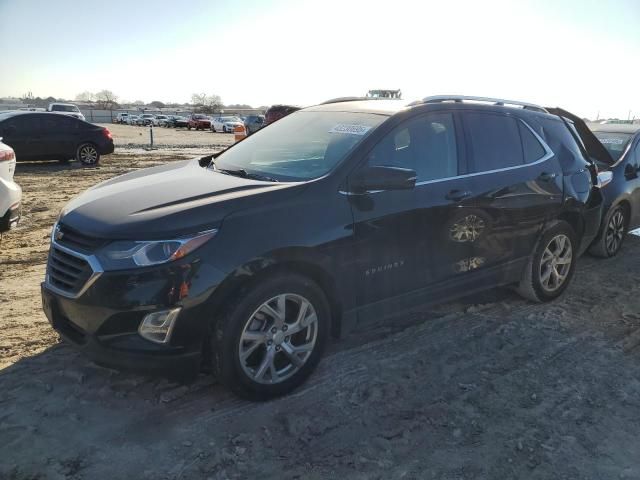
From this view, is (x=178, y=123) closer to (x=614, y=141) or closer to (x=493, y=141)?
(x=614, y=141)

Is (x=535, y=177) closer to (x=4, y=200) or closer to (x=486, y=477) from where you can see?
(x=486, y=477)

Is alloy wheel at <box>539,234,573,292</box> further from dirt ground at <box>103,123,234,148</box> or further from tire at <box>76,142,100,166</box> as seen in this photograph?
dirt ground at <box>103,123,234,148</box>

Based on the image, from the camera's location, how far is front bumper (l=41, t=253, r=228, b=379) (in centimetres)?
276

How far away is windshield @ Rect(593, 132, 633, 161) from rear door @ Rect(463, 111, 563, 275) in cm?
279

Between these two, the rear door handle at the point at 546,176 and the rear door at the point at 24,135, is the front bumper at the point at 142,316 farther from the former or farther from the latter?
the rear door at the point at 24,135

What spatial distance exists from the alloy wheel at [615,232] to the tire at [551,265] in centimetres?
187

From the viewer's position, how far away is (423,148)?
385 cm

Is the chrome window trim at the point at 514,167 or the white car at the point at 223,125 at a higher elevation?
the white car at the point at 223,125

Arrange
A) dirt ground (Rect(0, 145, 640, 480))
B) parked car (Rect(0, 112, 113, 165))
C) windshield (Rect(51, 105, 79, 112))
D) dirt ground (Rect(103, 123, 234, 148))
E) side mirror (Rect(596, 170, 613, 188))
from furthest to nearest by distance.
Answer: windshield (Rect(51, 105, 79, 112)) → dirt ground (Rect(103, 123, 234, 148)) → parked car (Rect(0, 112, 113, 165)) → side mirror (Rect(596, 170, 613, 188)) → dirt ground (Rect(0, 145, 640, 480))

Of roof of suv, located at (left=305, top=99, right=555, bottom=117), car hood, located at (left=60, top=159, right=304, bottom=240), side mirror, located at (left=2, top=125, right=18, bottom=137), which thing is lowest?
car hood, located at (left=60, top=159, right=304, bottom=240)

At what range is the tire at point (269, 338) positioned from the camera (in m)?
2.95

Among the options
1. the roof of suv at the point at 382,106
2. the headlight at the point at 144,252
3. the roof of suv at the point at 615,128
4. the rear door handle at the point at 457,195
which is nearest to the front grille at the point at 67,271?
the headlight at the point at 144,252

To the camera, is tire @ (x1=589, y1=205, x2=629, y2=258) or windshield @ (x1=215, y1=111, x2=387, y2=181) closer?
windshield @ (x1=215, y1=111, x2=387, y2=181)

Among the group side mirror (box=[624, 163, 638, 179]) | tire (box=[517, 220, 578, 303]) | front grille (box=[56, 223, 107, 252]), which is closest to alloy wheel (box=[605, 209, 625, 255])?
side mirror (box=[624, 163, 638, 179])
